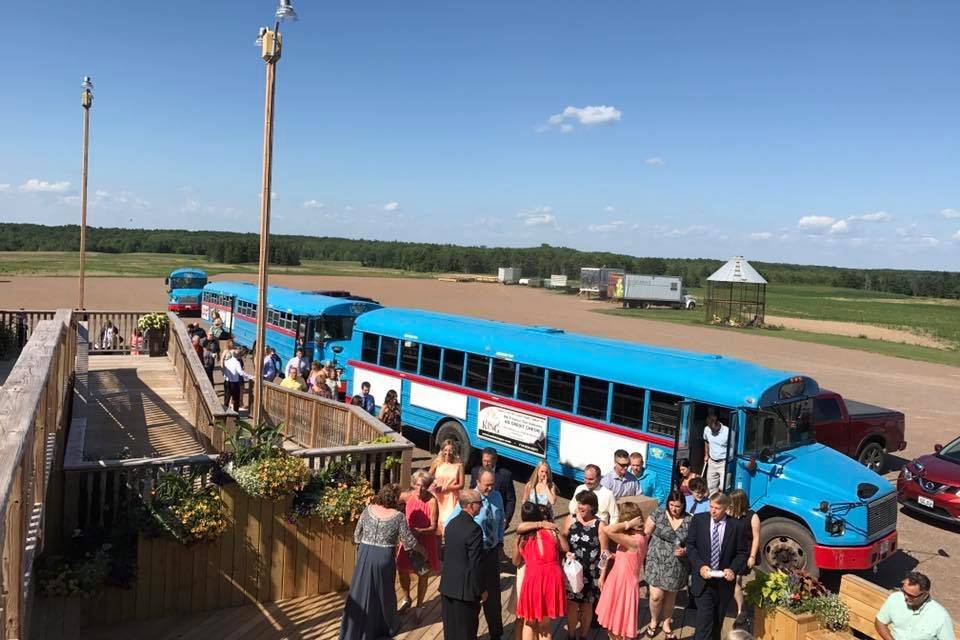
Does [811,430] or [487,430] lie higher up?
[811,430]

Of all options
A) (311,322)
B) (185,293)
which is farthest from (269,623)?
(185,293)

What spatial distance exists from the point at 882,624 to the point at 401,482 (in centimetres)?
522

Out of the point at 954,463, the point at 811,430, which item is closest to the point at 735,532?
the point at 811,430

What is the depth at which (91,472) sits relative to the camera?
23.9 ft

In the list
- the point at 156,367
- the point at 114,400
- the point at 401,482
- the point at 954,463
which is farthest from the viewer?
the point at 156,367

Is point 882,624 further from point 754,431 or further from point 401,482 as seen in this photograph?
point 401,482

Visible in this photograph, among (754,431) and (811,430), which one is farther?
(811,430)

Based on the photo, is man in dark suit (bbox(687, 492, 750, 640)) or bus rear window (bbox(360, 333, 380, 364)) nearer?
man in dark suit (bbox(687, 492, 750, 640))

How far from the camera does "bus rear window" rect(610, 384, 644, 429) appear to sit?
1176 cm

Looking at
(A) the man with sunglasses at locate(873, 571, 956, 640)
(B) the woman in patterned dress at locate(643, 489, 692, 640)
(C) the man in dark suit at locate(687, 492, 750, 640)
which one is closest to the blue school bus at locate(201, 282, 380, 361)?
(B) the woman in patterned dress at locate(643, 489, 692, 640)

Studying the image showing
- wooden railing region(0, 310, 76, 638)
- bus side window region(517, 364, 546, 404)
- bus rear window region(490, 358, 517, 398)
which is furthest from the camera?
bus rear window region(490, 358, 517, 398)

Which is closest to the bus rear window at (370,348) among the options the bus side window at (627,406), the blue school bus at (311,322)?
the blue school bus at (311,322)

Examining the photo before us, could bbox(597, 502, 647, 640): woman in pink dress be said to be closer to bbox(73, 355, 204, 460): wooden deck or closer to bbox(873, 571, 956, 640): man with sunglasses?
bbox(873, 571, 956, 640): man with sunglasses

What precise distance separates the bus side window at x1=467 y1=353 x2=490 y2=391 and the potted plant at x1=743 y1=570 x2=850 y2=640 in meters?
7.42
